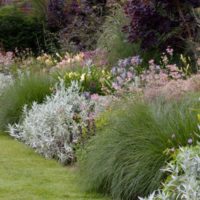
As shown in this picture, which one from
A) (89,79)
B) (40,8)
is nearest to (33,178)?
(89,79)

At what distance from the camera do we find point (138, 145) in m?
6.41

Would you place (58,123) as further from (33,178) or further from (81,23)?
(81,23)

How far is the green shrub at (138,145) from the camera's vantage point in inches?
243

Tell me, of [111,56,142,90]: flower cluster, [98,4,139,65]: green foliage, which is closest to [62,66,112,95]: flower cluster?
[111,56,142,90]: flower cluster

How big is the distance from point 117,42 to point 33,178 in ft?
18.3

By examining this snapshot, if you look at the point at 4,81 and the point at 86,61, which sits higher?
the point at 86,61

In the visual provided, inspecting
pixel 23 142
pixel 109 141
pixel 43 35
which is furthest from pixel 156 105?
pixel 43 35

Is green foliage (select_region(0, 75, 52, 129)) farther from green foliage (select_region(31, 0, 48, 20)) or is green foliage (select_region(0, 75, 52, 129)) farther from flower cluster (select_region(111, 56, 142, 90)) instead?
green foliage (select_region(31, 0, 48, 20))

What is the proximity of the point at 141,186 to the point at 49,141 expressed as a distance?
9.65ft

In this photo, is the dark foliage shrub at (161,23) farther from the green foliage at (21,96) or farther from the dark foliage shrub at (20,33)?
the dark foliage shrub at (20,33)

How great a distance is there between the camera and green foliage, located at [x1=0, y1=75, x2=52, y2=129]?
10.7 m

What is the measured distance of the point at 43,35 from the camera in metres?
19.6

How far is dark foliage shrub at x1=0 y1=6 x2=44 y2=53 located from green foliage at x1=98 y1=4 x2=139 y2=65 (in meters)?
6.33

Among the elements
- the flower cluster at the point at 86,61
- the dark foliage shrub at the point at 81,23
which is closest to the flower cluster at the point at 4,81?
the flower cluster at the point at 86,61
